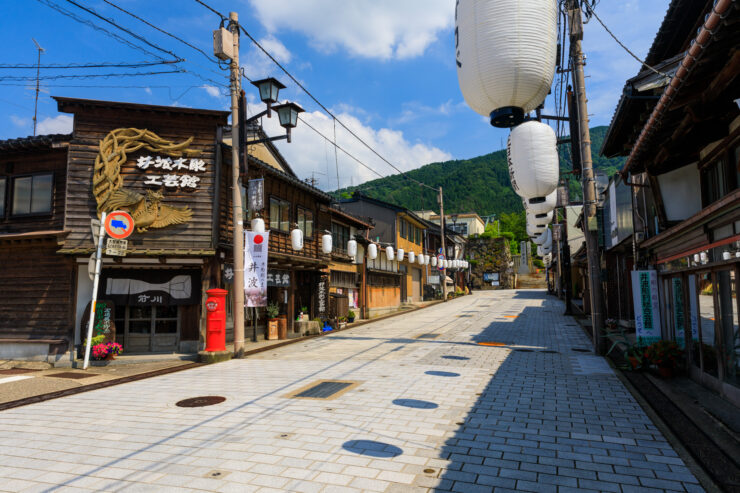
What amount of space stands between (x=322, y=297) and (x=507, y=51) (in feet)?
56.6

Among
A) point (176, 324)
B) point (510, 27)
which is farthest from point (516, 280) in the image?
point (510, 27)

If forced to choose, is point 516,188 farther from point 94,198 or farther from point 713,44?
point 94,198

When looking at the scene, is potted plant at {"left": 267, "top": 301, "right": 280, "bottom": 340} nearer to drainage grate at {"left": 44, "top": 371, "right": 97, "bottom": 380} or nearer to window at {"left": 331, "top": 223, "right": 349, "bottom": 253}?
drainage grate at {"left": 44, "top": 371, "right": 97, "bottom": 380}

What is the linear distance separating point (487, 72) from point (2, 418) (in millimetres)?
10016

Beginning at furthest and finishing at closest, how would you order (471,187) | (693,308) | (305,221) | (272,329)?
1. (471,187)
2. (305,221)
3. (272,329)
4. (693,308)

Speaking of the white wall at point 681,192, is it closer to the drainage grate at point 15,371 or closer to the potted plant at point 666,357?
the potted plant at point 666,357

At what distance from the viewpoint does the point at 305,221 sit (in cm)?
2173

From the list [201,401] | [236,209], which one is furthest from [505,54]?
[236,209]

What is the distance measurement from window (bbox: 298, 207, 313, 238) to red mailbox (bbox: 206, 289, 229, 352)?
8043 millimetres

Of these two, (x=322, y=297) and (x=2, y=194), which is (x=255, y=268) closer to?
(x=322, y=297)

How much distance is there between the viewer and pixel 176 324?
14.8 m

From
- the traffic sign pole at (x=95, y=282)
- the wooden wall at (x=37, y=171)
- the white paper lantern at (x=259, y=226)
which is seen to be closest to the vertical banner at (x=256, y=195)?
the white paper lantern at (x=259, y=226)

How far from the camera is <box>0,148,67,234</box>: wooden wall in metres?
14.3

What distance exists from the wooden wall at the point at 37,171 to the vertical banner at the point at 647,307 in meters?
17.2
